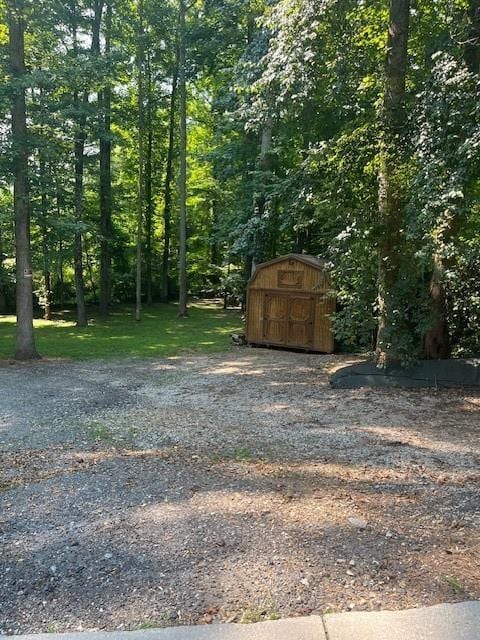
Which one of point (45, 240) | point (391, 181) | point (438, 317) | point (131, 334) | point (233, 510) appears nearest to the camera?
point (233, 510)

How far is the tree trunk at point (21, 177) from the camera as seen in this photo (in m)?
10.8

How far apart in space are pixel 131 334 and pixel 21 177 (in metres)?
7.23

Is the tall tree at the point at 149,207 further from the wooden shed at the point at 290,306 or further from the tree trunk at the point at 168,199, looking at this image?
the wooden shed at the point at 290,306

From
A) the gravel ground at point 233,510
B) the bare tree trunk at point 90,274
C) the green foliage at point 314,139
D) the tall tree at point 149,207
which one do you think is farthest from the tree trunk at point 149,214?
the gravel ground at point 233,510

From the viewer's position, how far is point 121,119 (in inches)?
816

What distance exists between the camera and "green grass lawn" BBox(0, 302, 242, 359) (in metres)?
13.8

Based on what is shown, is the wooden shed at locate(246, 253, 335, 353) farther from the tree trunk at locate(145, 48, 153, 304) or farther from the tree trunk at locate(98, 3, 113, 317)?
the tree trunk at locate(145, 48, 153, 304)

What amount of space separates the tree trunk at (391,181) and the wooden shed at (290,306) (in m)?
4.18

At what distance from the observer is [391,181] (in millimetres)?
7727

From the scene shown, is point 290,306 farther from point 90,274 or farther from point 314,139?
point 90,274

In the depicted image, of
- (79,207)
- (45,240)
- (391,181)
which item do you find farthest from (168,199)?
(391,181)

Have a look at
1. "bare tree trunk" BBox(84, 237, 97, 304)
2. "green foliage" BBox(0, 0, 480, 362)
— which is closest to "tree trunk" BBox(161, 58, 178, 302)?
"bare tree trunk" BBox(84, 237, 97, 304)

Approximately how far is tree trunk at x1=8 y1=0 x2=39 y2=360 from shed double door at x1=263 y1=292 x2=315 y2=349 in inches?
242

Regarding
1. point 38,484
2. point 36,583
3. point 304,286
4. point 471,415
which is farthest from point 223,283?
point 36,583
